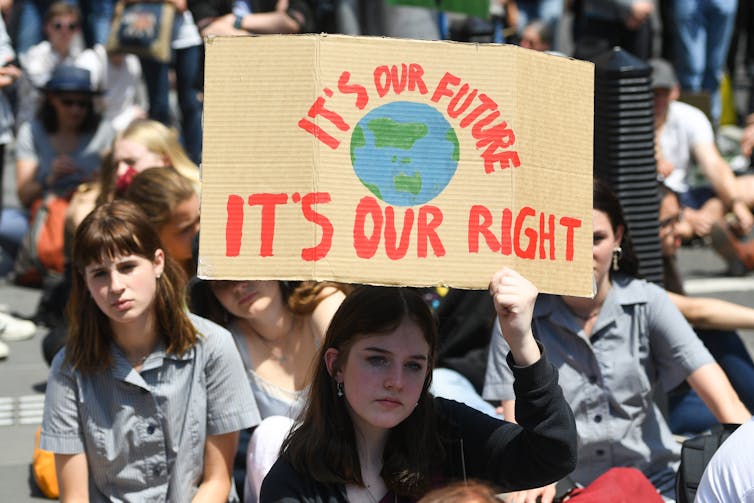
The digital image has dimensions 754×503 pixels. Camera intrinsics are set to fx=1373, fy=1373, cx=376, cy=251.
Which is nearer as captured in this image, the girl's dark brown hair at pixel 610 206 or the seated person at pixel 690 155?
the girl's dark brown hair at pixel 610 206

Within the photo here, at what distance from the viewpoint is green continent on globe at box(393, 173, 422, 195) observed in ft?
9.36

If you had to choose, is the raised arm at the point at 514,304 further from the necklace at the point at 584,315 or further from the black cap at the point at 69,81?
the black cap at the point at 69,81

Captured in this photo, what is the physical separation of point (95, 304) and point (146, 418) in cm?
35

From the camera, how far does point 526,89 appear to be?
2912 millimetres

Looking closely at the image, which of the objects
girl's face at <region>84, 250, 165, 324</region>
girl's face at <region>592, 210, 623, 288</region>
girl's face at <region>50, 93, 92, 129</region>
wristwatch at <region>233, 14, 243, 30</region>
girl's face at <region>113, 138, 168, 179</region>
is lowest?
girl's face at <region>84, 250, 165, 324</region>

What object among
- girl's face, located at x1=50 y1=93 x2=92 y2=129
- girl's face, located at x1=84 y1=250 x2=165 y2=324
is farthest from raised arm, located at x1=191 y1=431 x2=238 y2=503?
girl's face, located at x1=50 y1=93 x2=92 y2=129

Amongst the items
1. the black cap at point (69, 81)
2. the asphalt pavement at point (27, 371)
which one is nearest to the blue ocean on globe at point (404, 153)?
the asphalt pavement at point (27, 371)

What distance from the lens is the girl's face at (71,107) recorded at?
7.91 metres

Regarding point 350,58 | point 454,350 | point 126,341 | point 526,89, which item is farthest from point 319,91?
point 454,350

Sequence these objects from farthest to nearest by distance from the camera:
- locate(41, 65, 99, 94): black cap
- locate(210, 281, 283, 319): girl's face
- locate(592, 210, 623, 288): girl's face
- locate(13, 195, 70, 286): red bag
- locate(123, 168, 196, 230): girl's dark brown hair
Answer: locate(41, 65, 99, 94): black cap < locate(13, 195, 70, 286): red bag < locate(123, 168, 196, 230): girl's dark brown hair < locate(210, 281, 283, 319): girl's face < locate(592, 210, 623, 288): girl's face

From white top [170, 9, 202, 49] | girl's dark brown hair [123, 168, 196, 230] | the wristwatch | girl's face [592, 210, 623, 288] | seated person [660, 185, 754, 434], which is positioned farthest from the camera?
white top [170, 9, 202, 49]

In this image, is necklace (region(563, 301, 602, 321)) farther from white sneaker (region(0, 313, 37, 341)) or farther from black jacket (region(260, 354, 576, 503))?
white sneaker (region(0, 313, 37, 341))

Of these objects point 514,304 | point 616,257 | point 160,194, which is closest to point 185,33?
point 160,194

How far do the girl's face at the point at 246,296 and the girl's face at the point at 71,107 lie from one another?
3.87 m
